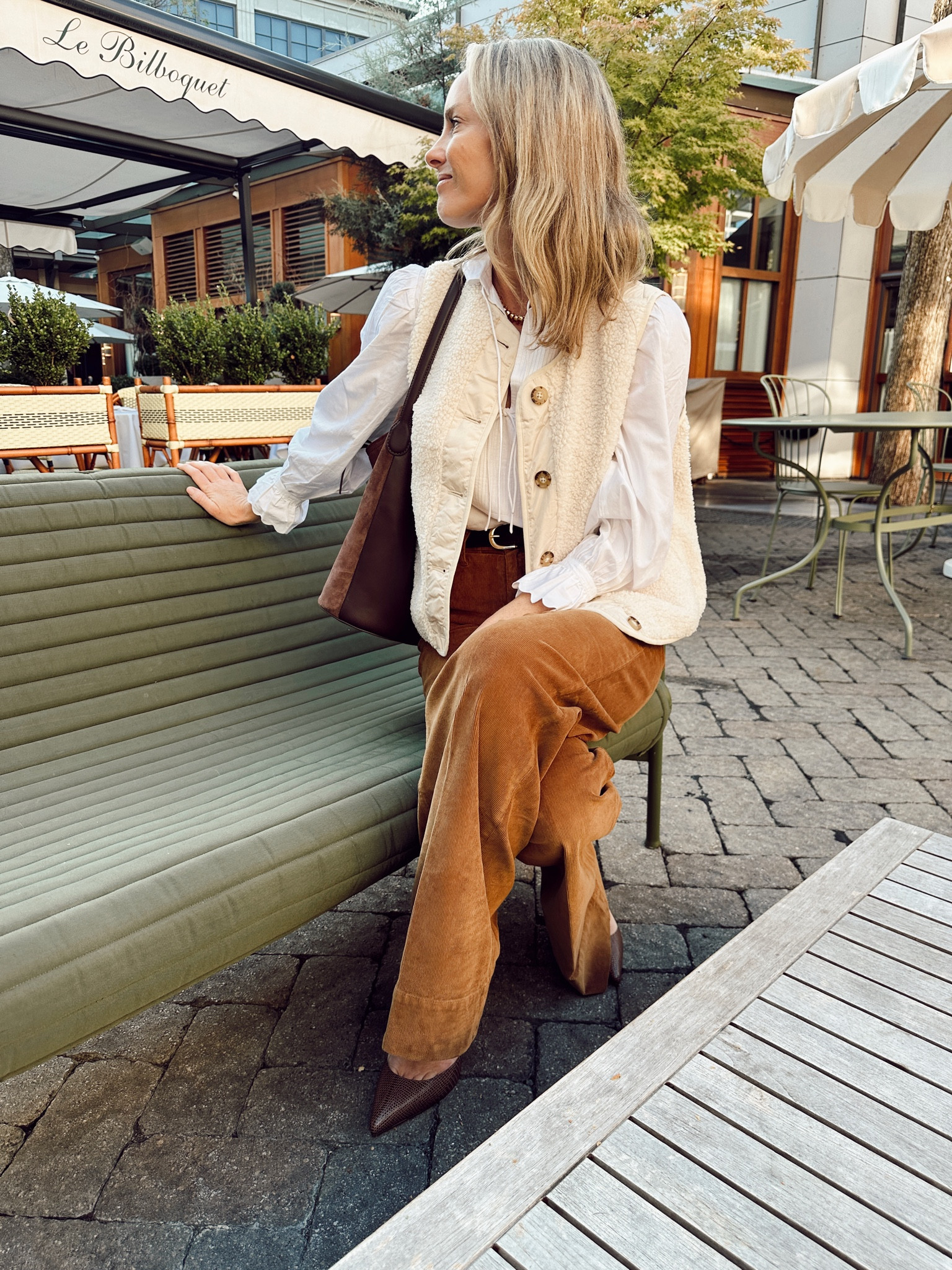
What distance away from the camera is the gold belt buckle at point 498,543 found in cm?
186

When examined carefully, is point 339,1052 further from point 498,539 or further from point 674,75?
point 674,75

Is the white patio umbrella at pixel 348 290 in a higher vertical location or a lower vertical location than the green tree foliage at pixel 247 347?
higher

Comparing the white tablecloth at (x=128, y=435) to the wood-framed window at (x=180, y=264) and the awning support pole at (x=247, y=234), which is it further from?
the wood-framed window at (x=180, y=264)

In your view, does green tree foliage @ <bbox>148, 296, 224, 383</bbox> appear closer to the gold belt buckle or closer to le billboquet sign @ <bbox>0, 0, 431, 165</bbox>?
le billboquet sign @ <bbox>0, 0, 431, 165</bbox>

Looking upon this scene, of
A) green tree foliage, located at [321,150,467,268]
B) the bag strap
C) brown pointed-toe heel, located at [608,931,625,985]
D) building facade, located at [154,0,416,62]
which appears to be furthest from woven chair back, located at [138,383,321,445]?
building facade, located at [154,0,416,62]

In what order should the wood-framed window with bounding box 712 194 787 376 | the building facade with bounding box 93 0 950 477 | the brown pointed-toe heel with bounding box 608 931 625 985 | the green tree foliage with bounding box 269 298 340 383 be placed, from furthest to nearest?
1. the wood-framed window with bounding box 712 194 787 376
2. the building facade with bounding box 93 0 950 477
3. the green tree foliage with bounding box 269 298 340 383
4. the brown pointed-toe heel with bounding box 608 931 625 985

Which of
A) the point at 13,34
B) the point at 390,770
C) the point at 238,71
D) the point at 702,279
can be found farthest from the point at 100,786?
the point at 702,279

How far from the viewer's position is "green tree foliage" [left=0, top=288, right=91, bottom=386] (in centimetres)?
519

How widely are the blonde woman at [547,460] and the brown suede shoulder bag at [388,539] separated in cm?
→ 3

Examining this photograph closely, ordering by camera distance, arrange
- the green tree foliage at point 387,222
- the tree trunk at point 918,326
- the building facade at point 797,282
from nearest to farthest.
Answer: the tree trunk at point 918,326 < the green tree foliage at point 387,222 < the building facade at point 797,282

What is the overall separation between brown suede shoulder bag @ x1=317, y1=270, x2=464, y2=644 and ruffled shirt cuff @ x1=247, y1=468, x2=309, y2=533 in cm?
27

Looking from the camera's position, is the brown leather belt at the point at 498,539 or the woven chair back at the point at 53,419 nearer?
the brown leather belt at the point at 498,539

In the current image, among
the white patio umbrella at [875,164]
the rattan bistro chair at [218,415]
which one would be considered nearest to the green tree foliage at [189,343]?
the rattan bistro chair at [218,415]

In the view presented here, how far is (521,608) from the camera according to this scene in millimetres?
1703
